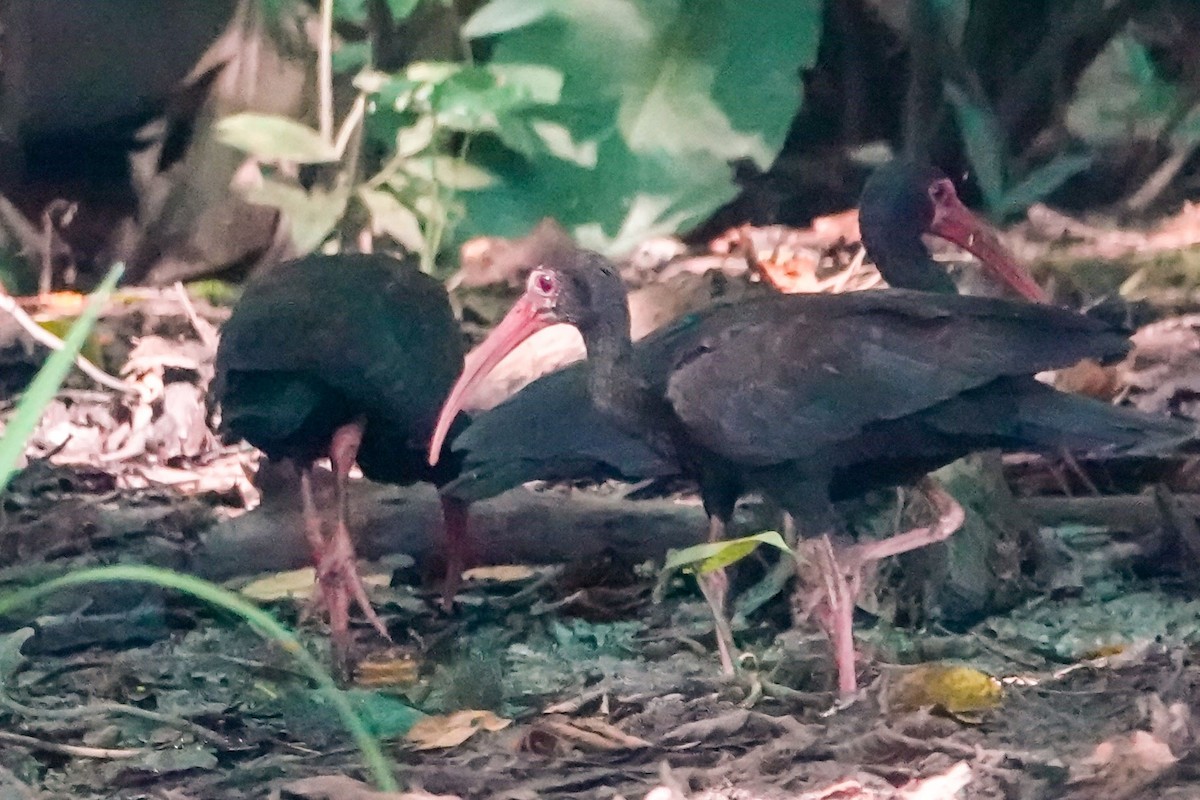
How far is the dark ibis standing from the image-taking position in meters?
2.39

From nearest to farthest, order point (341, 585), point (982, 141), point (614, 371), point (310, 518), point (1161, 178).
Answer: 1. point (614, 371)
2. point (341, 585)
3. point (310, 518)
4. point (982, 141)
5. point (1161, 178)

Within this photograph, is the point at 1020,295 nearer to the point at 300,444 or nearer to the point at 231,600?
the point at 300,444

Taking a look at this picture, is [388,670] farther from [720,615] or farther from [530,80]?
[530,80]

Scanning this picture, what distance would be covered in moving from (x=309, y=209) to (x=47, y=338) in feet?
3.21

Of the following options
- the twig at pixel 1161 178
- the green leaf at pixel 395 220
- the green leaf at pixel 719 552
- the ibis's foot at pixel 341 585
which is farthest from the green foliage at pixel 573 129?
the green leaf at pixel 719 552

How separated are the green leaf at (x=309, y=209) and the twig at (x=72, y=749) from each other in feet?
8.26

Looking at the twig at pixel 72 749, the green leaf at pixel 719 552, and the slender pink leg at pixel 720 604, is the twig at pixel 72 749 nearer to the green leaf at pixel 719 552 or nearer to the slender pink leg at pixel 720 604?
the green leaf at pixel 719 552

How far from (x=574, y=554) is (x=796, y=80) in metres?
2.37

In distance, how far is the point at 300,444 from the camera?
2.96 metres

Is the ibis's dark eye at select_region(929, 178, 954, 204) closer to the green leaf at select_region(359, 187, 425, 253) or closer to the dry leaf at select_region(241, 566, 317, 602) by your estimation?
the dry leaf at select_region(241, 566, 317, 602)

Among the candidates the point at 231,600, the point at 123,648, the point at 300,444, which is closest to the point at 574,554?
the point at 300,444

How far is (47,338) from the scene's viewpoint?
4.04 m

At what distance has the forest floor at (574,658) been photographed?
2105 mm

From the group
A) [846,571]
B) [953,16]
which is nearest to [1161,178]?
[953,16]
